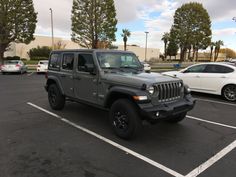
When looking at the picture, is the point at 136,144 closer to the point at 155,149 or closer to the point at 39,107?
the point at 155,149

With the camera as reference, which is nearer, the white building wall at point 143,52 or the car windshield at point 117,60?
the car windshield at point 117,60

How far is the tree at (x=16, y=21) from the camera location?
30.5 meters

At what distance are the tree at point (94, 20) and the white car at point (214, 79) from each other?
2898cm

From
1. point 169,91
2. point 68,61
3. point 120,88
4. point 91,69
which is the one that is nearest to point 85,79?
point 91,69

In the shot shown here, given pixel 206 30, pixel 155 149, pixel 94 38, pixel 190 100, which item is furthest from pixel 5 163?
pixel 206 30

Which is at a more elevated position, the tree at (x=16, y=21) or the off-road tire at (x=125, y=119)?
the tree at (x=16, y=21)

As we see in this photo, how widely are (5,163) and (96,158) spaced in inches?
57.0

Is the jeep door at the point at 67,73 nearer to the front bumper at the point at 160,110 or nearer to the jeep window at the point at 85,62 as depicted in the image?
the jeep window at the point at 85,62

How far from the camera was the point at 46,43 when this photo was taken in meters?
52.4

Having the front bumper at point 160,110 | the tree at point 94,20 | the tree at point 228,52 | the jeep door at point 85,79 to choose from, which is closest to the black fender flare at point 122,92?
the front bumper at point 160,110

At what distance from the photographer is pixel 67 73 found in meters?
6.11

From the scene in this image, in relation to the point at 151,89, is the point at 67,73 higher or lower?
higher

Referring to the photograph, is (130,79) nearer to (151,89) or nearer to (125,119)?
(151,89)

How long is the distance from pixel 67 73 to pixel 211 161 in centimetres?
414
